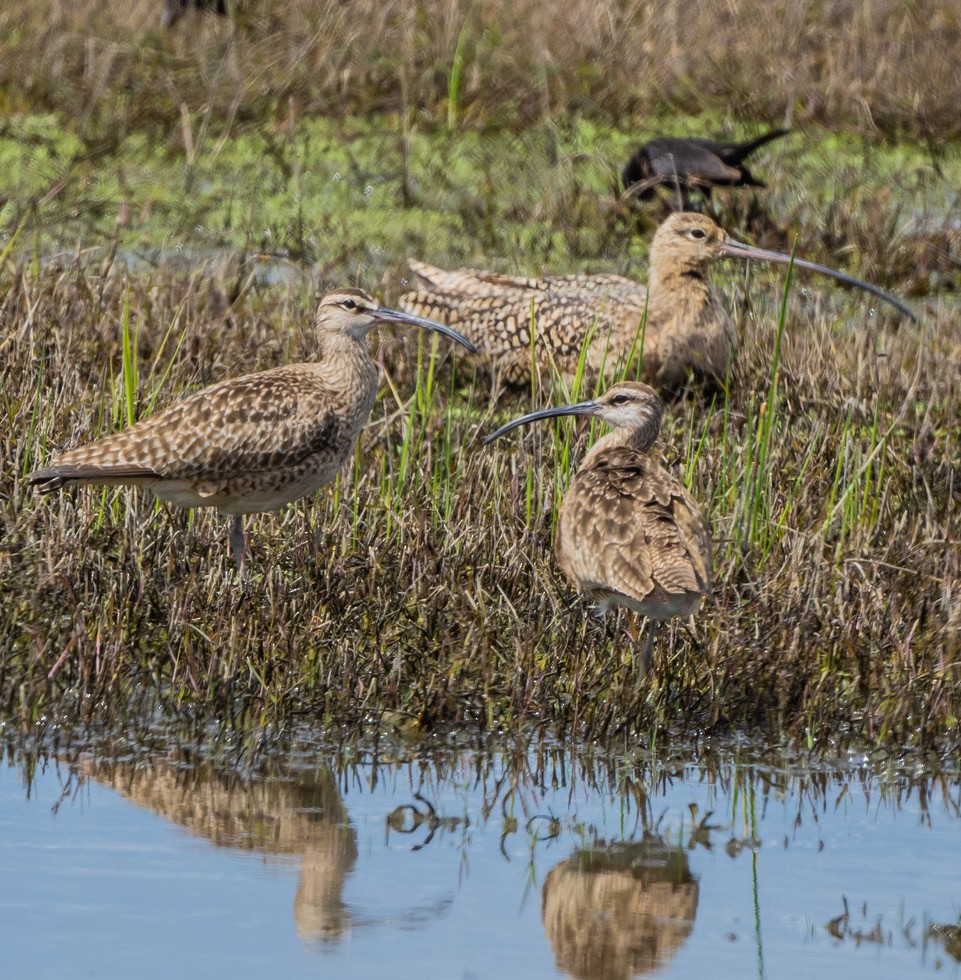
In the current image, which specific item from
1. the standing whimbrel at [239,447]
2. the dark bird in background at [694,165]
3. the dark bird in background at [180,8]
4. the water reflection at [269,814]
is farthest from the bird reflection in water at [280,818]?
the dark bird in background at [180,8]

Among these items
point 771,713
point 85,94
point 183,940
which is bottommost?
point 771,713

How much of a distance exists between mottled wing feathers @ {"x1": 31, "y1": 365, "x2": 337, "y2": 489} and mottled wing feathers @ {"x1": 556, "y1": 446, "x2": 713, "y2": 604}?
2.73ft

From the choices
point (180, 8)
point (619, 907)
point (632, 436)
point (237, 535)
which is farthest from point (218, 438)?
point (180, 8)

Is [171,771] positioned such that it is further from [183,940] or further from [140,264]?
[140,264]

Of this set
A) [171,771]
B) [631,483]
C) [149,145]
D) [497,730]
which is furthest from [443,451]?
[149,145]

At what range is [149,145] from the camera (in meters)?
11.6

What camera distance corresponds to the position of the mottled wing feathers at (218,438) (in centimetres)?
566

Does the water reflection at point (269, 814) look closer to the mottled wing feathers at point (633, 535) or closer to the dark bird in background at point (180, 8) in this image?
the mottled wing feathers at point (633, 535)

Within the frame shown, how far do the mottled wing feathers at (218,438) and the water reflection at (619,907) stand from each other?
1.97m

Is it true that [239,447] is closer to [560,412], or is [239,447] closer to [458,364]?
[560,412]

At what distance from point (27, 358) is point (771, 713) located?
10.3 ft

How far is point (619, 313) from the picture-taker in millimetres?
8336

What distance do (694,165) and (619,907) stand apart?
22.1 ft

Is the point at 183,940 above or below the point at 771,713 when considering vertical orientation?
above
